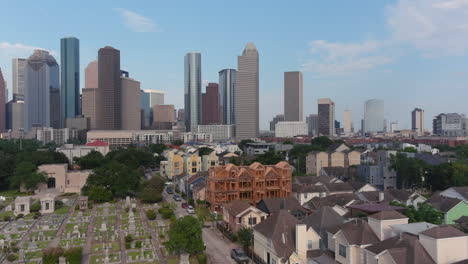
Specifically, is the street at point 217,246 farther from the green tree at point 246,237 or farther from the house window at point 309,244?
the house window at point 309,244

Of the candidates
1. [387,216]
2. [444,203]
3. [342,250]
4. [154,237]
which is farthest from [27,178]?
[444,203]

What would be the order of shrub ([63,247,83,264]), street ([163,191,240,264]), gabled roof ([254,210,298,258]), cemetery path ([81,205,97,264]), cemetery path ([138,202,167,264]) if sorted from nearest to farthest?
gabled roof ([254,210,298,258]) → shrub ([63,247,83,264]) → street ([163,191,240,264]) → cemetery path ([138,202,167,264]) → cemetery path ([81,205,97,264])

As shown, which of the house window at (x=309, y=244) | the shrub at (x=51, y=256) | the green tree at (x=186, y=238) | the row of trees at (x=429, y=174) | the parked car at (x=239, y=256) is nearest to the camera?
the house window at (x=309, y=244)

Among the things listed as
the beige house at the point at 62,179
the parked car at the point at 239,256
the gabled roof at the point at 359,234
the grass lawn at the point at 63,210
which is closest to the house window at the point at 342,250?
the gabled roof at the point at 359,234

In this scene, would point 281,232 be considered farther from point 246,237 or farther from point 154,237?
point 154,237

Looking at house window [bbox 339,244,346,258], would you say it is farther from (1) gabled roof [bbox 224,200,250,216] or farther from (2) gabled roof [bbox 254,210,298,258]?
(1) gabled roof [bbox 224,200,250,216]

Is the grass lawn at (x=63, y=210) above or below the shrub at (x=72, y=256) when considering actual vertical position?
below

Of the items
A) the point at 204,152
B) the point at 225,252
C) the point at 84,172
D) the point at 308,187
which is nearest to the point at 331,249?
the point at 225,252

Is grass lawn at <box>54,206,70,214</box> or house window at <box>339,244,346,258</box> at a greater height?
house window at <box>339,244,346,258</box>

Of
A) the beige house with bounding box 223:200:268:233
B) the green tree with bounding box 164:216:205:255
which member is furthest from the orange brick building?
the green tree with bounding box 164:216:205:255
